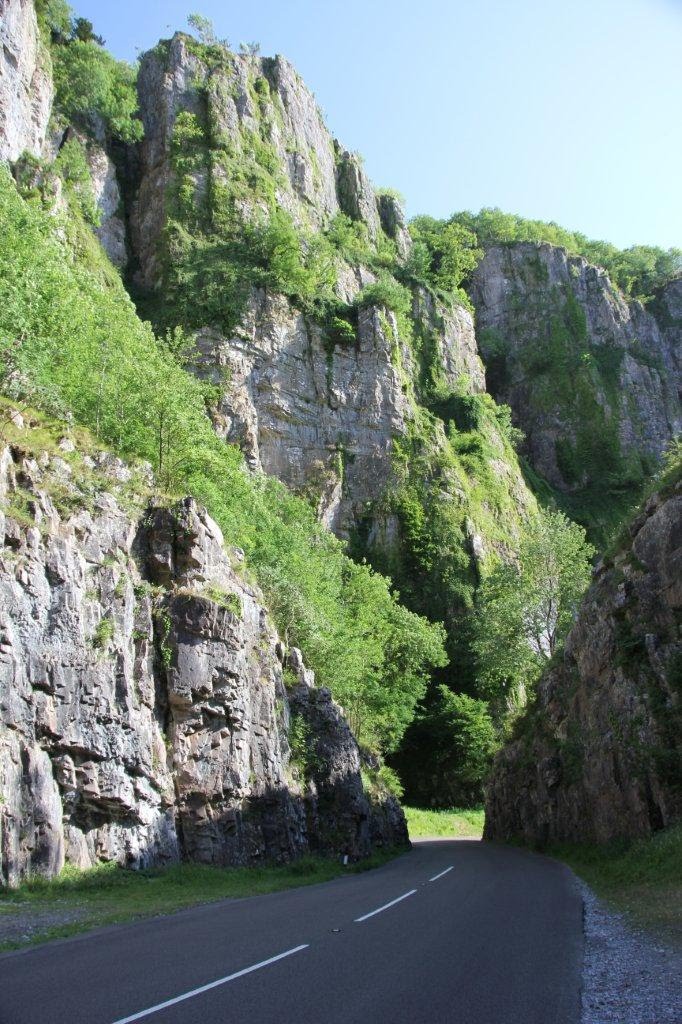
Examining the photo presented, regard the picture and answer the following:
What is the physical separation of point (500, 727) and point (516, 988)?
138ft

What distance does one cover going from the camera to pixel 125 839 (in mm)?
16297

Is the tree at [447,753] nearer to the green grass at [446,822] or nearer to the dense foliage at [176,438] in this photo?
the green grass at [446,822]

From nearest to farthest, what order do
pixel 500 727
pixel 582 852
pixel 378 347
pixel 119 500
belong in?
pixel 119 500, pixel 582 852, pixel 500 727, pixel 378 347

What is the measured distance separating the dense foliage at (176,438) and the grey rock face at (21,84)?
249 inches

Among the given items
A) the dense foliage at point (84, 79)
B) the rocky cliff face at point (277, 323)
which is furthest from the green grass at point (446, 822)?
the dense foliage at point (84, 79)

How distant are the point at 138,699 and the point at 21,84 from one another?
43.1 m

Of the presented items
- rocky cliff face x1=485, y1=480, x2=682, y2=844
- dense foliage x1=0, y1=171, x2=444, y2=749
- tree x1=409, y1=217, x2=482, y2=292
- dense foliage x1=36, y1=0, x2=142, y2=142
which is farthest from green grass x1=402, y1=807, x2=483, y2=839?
dense foliage x1=36, y1=0, x2=142, y2=142

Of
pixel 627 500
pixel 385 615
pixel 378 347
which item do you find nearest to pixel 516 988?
pixel 385 615

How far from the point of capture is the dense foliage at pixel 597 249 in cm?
8694

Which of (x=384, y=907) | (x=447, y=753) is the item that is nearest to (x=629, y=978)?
(x=384, y=907)

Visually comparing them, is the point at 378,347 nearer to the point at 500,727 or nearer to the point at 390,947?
the point at 500,727

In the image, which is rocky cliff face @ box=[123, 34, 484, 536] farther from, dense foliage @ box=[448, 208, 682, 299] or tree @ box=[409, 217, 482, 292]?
dense foliage @ box=[448, 208, 682, 299]

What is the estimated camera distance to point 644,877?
1427 cm

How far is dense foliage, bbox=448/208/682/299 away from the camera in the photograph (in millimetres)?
86938
